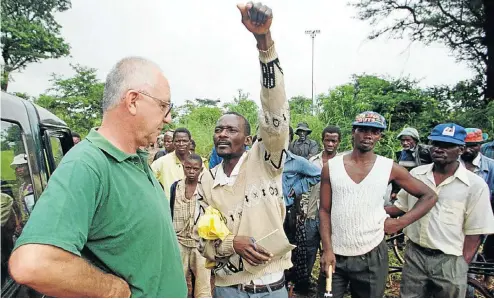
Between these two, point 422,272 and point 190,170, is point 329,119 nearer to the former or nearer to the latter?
point 190,170

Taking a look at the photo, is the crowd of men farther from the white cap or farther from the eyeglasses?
the white cap

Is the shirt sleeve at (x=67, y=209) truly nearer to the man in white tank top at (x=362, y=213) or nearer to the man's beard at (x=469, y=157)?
the man in white tank top at (x=362, y=213)

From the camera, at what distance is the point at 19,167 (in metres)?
1.92

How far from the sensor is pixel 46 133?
7.47 ft

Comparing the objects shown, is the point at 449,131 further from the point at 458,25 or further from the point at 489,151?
the point at 458,25

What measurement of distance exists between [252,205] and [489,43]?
12.0m

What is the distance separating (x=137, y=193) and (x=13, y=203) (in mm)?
811

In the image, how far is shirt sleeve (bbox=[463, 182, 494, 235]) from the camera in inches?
111

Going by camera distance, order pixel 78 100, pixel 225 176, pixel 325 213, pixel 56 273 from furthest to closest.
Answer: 1. pixel 78 100
2. pixel 325 213
3. pixel 225 176
4. pixel 56 273

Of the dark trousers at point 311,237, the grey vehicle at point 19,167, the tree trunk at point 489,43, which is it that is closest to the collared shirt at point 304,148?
the dark trousers at point 311,237

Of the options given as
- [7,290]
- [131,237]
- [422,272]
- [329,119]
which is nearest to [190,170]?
[422,272]

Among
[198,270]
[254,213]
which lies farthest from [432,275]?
[198,270]

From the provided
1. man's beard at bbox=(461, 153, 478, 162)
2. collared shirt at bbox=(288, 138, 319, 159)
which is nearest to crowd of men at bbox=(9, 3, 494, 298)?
man's beard at bbox=(461, 153, 478, 162)

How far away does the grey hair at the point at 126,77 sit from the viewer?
1.43 m
